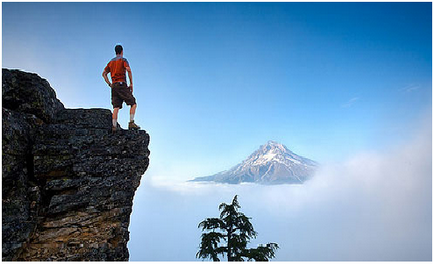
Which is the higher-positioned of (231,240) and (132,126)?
(132,126)

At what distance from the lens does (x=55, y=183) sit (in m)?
8.41

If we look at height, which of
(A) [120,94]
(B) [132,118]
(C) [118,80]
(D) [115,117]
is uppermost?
(C) [118,80]

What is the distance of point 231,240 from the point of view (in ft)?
50.8

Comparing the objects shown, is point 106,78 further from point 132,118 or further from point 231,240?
point 231,240

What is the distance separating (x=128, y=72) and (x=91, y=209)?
5881mm

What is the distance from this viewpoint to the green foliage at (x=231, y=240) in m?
14.7

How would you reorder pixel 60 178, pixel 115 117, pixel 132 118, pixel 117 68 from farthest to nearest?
pixel 132 118 → pixel 115 117 → pixel 117 68 → pixel 60 178

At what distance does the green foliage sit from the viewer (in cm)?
1474

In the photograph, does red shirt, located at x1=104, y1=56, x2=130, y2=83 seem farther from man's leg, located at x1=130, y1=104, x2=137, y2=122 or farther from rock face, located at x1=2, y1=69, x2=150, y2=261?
rock face, located at x1=2, y1=69, x2=150, y2=261

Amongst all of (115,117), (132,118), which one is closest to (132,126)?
(132,118)

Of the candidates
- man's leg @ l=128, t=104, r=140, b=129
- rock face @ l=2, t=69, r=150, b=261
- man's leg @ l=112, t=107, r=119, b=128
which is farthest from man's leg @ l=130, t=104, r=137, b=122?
rock face @ l=2, t=69, r=150, b=261

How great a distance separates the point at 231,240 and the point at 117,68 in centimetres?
1303

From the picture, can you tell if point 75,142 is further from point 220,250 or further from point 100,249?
point 220,250

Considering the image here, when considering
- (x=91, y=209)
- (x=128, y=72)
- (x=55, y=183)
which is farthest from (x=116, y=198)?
(x=128, y=72)
